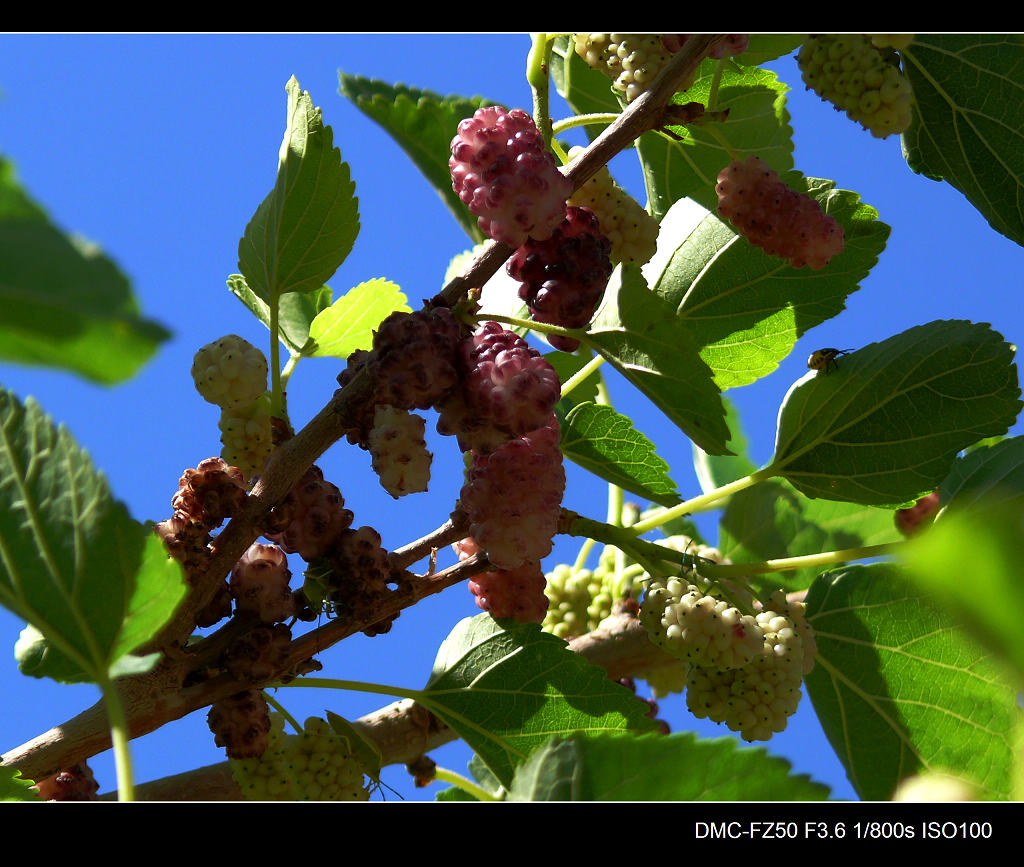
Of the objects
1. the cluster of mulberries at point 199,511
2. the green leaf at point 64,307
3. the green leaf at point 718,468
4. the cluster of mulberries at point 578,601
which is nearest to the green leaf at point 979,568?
the green leaf at point 64,307

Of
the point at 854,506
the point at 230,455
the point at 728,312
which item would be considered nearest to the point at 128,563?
the point at 230,455

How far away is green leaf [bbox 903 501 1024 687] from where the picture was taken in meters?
0.17

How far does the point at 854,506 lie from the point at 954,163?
0.43 meters

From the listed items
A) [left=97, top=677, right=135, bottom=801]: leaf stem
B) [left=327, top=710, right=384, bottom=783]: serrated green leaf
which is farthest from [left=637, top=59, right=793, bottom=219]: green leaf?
[left=97, top=677, right=135, bottom=801]: leaf stem

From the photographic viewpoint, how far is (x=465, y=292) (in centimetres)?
66

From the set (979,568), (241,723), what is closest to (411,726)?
(241,723)

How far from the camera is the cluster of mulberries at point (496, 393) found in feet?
1.86

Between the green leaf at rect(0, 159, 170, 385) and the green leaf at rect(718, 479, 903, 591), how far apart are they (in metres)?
1.00

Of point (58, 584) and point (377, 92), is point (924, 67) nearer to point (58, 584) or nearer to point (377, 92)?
point (377, 92)

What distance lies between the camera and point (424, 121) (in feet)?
3.18

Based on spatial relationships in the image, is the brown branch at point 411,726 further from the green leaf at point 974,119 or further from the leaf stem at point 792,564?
the green leaf at point 974,119

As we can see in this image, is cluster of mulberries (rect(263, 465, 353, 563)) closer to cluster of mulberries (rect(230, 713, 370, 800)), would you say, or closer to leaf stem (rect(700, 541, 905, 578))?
cluster of mulberries (rect(230, 713, 370, 800))

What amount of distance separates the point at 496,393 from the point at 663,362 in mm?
137

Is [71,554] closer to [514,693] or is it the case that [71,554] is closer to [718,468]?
[514,693]
